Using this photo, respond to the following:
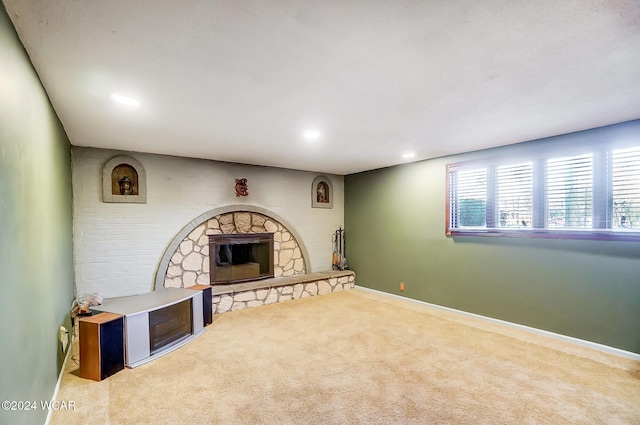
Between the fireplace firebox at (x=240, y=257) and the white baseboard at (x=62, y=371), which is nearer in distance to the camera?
the white baseboard at (x=62, y=371)

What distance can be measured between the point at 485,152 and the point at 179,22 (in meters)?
3.77

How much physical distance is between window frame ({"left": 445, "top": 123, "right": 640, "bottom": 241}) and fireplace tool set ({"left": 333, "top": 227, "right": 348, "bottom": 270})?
224 cm

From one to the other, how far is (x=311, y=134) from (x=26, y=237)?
96.3 inches

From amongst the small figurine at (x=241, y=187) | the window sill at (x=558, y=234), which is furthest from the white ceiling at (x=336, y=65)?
the small figurine at (x=241, y=187)

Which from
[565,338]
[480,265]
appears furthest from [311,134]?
[565,338]

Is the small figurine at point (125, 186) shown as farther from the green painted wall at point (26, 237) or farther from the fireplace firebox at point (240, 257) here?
the green painted wall at point (26, 237)

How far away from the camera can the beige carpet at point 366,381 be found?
1986 mm

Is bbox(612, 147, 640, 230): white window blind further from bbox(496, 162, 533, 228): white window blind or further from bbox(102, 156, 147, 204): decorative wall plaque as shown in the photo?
bbox(102, 156, 147, 204): decorative wall plaque

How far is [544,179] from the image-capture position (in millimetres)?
3348

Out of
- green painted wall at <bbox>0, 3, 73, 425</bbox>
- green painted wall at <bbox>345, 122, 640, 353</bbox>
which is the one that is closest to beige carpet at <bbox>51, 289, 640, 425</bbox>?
green painted wall at <bbox>345, 122, 640, 353</bbox>

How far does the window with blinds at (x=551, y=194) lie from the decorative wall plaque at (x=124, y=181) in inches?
170

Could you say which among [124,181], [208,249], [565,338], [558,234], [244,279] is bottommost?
[565,338]

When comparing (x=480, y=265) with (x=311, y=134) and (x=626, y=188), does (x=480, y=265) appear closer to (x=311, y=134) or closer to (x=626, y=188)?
(x=626, y=188)

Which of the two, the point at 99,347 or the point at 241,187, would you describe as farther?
the point at 241,187
